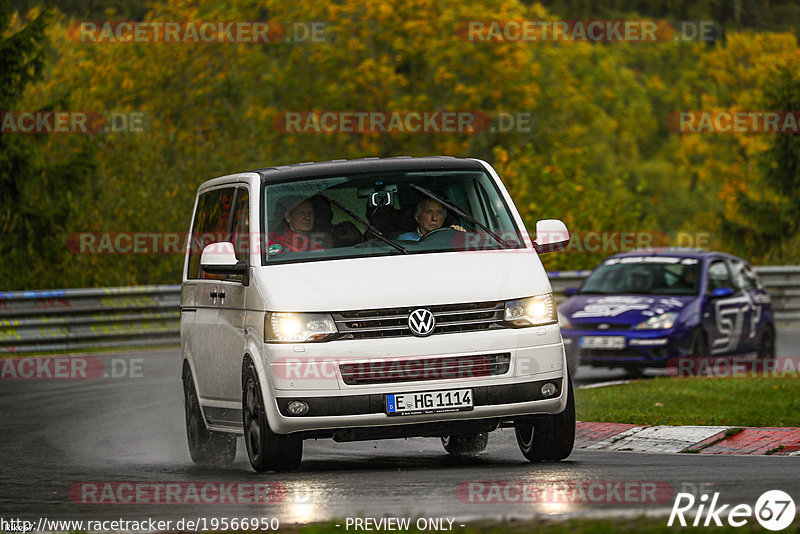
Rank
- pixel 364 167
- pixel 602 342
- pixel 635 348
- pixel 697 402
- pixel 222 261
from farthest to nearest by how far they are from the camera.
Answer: pixel 602 342 → pixel 635 348 → pixel 697 402 → pixel 364 167 → pixel 222 261

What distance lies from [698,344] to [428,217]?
9.66 metres

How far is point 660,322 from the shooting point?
1919 centimetres

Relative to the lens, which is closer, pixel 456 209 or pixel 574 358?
pixel 456 209

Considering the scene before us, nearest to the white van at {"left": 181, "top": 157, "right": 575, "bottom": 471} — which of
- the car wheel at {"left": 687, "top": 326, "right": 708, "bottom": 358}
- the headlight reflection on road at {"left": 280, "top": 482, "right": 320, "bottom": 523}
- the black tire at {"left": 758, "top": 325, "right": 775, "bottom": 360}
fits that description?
the headlight reflection on road at {"left": 280, "top": 482, "right": 320, "bottom": 523}

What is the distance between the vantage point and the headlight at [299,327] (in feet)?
31.1

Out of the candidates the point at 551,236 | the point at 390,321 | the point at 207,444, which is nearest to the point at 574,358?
the point at 207,444

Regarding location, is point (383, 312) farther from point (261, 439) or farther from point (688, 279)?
point (688, 279)

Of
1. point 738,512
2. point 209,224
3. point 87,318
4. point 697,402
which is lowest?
point 87,318

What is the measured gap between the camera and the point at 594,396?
1594 centimetres

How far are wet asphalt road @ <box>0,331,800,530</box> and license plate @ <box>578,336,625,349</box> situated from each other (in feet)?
18.8

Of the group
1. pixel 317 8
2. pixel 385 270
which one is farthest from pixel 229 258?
pixel 317 8

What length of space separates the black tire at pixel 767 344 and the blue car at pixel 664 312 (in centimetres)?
1

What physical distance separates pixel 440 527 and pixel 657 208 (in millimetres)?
80455

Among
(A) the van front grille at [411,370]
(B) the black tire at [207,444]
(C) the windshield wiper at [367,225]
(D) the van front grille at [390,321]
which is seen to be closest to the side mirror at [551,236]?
(C) the windshield wiper at [367,225]
